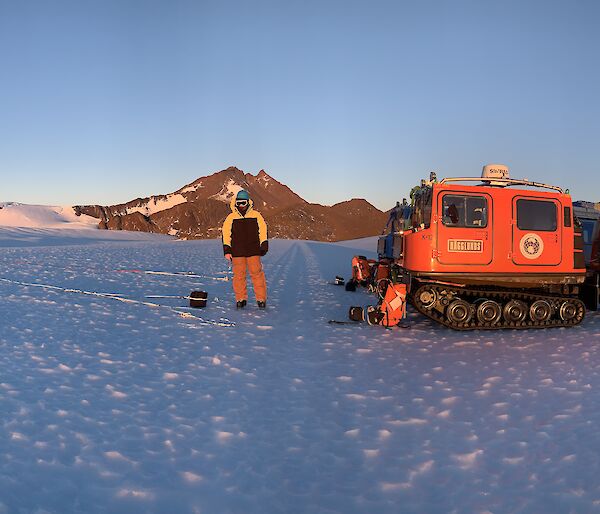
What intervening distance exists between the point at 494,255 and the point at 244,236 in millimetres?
4328

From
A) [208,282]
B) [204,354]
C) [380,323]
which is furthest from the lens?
[208,282]

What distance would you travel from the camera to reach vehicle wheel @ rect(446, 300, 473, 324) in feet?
23.6

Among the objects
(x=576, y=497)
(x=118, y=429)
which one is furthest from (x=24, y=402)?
(x=576, y=497)

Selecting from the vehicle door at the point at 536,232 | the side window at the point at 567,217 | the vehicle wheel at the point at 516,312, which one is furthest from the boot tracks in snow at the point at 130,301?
the side window at the point at 567,217

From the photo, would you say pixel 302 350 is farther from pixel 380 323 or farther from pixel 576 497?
pixel 576 497

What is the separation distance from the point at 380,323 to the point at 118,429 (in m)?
4.66

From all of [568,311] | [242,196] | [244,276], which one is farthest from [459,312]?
[242,196]

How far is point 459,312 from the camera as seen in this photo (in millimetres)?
7258

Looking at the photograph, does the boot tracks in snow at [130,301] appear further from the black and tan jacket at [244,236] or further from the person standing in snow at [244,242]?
the black and tan jacket at [244,236]

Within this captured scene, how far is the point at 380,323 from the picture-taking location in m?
7.23

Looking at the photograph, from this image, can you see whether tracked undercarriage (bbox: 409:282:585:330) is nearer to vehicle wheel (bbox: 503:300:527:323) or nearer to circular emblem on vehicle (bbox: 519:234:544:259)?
vehicle wheel (bbox: 503:300:527:323)

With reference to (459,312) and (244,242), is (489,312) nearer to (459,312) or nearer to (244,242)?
(459,312)

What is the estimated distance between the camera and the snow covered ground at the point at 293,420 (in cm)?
266

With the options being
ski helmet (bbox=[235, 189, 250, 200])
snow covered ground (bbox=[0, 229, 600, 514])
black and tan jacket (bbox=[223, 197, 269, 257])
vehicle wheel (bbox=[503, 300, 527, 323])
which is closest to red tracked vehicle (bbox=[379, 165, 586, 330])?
vehicle wheel (bbox=[503, 300, 527, 323])
